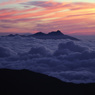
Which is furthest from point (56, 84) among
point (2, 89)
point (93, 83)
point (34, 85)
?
point (2, 89)

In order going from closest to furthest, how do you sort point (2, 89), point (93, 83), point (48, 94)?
point (48, 94) < point (2, 89) < point (93, 83)

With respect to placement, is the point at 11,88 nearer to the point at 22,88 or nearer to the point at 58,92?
the point at 22,88

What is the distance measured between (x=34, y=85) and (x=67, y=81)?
34.5 m

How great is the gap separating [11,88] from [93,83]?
3176 inches

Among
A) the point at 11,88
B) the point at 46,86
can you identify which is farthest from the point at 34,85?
the point at 11,88

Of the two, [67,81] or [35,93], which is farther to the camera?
[67,81]

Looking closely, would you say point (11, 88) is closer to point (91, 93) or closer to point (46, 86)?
point (46, 86)

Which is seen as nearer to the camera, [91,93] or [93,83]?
[91,93]

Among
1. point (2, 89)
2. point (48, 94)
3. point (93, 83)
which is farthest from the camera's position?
point (93, 83)

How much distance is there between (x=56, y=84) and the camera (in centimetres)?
19475

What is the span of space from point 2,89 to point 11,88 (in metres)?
8.89

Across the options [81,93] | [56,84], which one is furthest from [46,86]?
[81,93]

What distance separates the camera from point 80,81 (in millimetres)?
192125

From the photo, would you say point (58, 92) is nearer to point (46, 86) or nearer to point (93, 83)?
point (46, 86)
